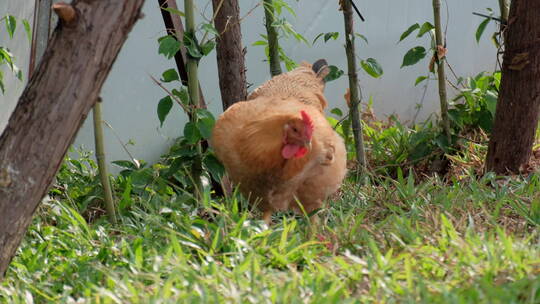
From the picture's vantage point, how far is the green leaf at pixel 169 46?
3791 mm

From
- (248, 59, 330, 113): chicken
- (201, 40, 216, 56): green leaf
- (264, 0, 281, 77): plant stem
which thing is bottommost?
(248, 59, 330, 113): chicken

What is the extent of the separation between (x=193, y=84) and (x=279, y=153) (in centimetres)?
88

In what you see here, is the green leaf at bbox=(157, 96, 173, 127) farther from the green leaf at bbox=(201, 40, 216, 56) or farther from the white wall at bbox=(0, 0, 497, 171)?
the white wall at bbox=(0, 0, 497, 171)

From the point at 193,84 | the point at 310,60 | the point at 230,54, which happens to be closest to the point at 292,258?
the point at 193,84

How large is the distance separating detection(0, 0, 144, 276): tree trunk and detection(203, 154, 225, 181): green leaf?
147 centimetres

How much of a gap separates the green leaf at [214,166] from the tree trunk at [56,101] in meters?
1.47

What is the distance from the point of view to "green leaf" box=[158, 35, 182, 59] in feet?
12.4

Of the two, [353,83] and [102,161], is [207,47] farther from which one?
[353,83]

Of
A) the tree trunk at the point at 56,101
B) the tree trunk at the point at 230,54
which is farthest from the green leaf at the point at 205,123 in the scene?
the tree trunk at the point at 56,101

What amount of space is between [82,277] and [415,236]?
1392 millimetres

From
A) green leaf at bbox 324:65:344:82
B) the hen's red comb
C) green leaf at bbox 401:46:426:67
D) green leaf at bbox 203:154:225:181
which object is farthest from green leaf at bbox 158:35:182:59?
green leaf at bbox 401:46:426:67

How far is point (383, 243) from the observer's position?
9.91 ft

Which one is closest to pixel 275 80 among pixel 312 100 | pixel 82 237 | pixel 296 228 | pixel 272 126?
pixel 312 100

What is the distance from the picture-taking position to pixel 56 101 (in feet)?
8.47
